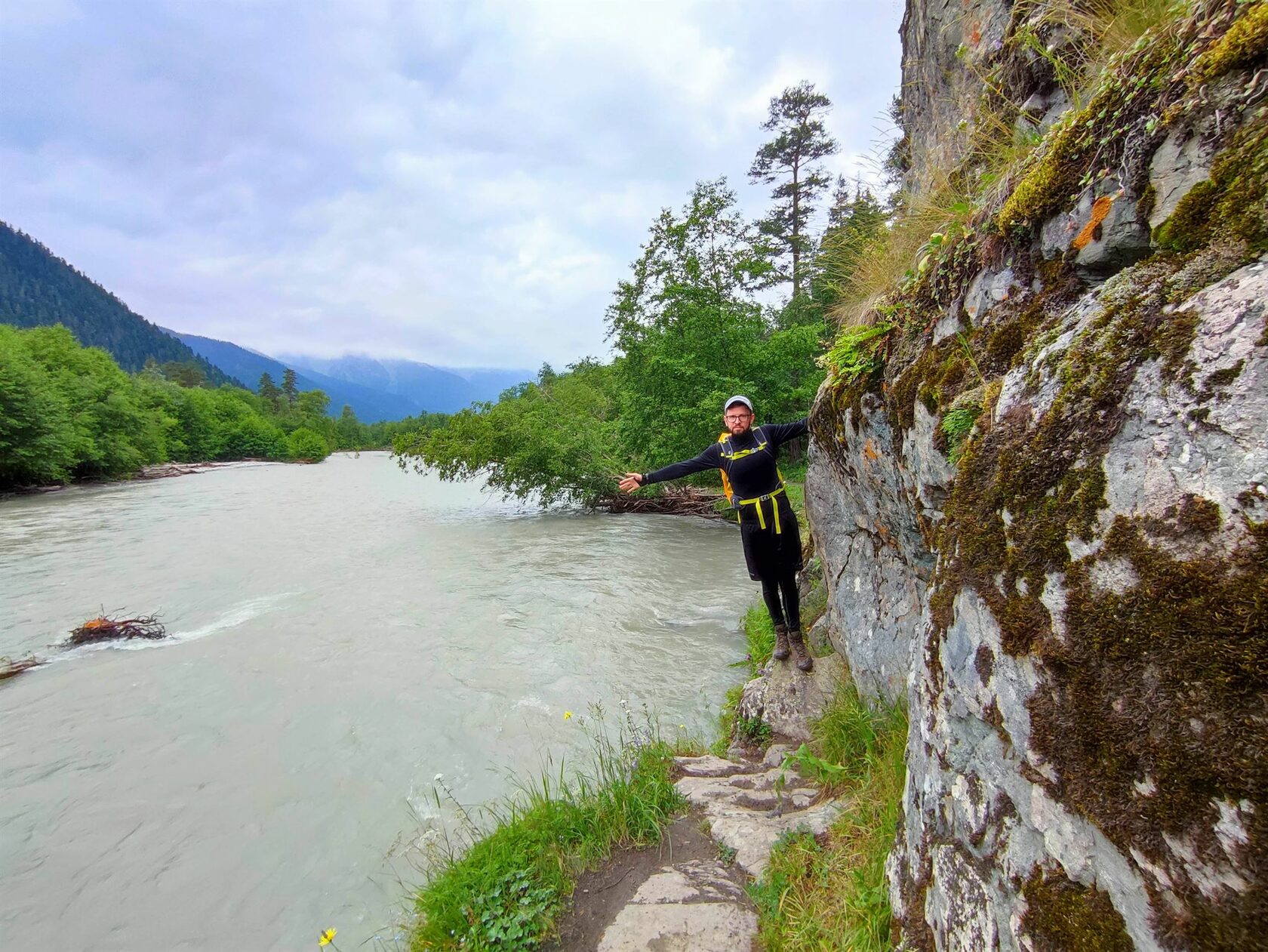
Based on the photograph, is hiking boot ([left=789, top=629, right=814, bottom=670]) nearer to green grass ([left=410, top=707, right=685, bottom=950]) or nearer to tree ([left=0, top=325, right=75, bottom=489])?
green grass ([left=410, top=707, right=685, bottom=950])

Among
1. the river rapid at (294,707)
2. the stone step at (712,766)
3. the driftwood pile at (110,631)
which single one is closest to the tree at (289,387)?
the river rapid at (294,707)

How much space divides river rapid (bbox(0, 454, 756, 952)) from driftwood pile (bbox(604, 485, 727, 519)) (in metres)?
4.63

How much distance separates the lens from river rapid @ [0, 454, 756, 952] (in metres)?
4.29

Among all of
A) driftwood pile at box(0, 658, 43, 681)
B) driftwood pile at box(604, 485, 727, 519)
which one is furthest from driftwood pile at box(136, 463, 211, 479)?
driftwood pile at box(0, 658, 43, 681)

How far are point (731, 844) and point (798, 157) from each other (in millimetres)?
29699

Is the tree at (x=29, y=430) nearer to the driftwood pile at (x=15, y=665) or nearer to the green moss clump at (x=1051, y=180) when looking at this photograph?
the driftwood pile at (x=15, y=665)

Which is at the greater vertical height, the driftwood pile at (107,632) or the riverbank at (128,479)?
the riverbank at (128,479)

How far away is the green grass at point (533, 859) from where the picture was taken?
301 centimetres

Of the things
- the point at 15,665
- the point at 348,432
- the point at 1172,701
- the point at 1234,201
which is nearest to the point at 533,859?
the point at 1172,701

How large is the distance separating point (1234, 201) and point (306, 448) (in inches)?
4000

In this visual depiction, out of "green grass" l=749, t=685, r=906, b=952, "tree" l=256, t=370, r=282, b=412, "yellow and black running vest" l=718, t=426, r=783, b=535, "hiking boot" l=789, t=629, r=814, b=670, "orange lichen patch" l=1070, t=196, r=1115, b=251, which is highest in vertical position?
"tree" l=256, t=370, r=282, b=412

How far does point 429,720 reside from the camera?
6480 mm

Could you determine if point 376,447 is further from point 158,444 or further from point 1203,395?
point 1203,395

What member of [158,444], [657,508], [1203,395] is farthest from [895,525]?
[158,444]
